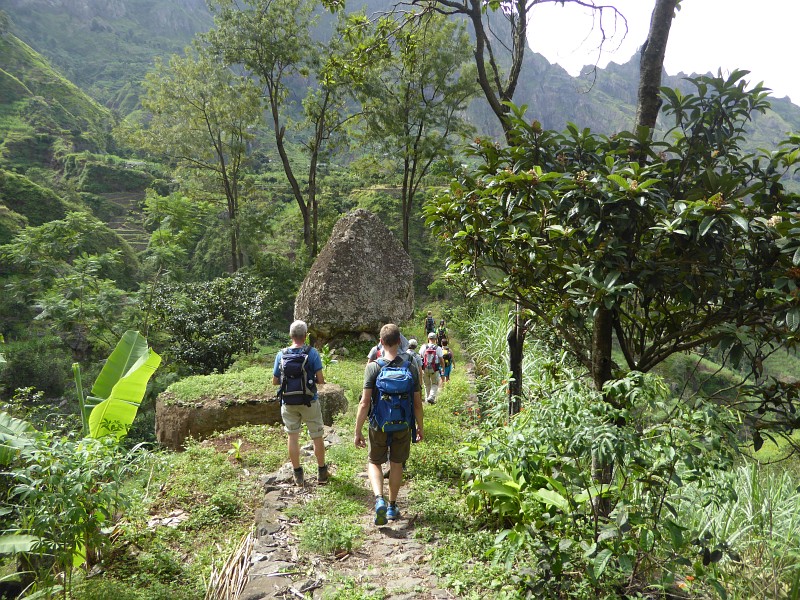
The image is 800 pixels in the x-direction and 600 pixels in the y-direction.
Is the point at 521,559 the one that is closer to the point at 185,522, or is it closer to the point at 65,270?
the point at 185,522

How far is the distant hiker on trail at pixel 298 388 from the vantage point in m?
4.97

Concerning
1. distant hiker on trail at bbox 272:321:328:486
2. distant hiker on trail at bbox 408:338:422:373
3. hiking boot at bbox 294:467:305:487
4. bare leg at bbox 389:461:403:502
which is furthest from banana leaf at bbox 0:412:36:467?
distant hiker on trail at bbox 408:338:422:373

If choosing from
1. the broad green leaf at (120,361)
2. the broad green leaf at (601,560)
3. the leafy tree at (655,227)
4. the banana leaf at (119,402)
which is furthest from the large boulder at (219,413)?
the broad green leaf at (601,560)

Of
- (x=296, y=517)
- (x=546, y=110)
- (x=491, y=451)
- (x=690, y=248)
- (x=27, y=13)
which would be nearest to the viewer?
(x=690, y=248)

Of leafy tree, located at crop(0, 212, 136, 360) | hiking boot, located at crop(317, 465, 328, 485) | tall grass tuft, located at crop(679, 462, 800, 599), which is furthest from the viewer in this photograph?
leafy tree, located at crop(0, 212, 136, 360)

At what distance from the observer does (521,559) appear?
11.0 ft

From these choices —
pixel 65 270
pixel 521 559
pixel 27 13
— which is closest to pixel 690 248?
pixel 521 559

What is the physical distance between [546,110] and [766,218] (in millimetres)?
148180

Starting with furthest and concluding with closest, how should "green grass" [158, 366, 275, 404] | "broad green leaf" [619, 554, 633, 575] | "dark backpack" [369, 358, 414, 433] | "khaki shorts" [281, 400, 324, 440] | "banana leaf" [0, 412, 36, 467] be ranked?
"green grass" [158, 366, 275, 404] → "khaki shorts" [281, 400, 324, 440] → "dark backpack" [369, 358, 414, 433] → "banana leaf" [0, 412, 36, 467] → "broad green leaf" [619, 554, 633, 575]

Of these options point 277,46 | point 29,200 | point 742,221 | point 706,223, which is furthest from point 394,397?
point 29,200

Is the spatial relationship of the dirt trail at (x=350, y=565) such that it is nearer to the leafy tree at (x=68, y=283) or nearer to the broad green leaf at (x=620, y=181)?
the broad green leaf at (x=620, y=181)

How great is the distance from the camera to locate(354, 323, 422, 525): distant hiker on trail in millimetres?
4238

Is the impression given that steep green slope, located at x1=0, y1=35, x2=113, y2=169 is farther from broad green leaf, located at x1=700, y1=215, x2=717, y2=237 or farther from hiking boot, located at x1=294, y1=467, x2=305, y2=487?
broad green leaf, located at x1=700, y1=215, x2=717, y2=237

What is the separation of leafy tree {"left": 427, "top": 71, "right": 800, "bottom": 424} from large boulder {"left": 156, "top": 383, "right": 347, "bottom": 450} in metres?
5.35
